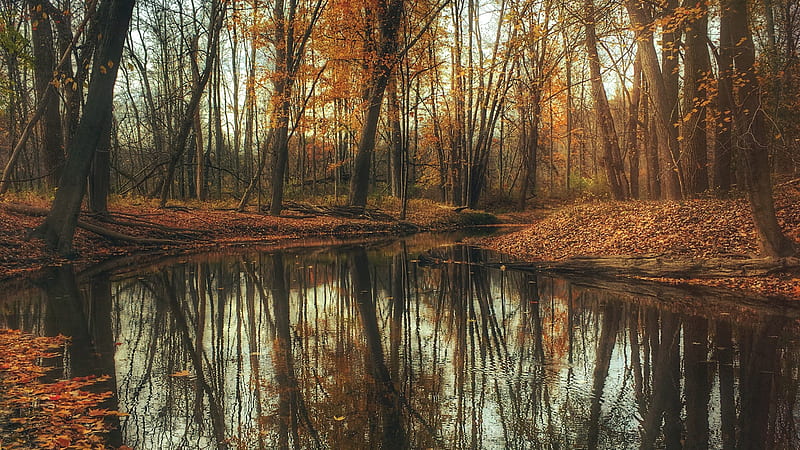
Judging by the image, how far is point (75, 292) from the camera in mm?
10203

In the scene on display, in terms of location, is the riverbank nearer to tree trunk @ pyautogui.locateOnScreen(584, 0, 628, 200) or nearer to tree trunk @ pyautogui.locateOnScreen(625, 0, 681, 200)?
tree trunk @ pyautogui.locateOnScreen(584, 0, 628, 200)

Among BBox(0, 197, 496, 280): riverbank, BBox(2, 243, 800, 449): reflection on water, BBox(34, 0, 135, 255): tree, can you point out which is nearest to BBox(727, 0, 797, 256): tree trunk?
BBox(2, 243, 800, 449): reflection on water

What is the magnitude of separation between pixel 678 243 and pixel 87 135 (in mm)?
14291

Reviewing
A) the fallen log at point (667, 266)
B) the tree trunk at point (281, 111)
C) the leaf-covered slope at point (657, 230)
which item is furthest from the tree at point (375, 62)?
the fallen log at point (667, 266)

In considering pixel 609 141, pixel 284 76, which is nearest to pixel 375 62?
pixel 284 76

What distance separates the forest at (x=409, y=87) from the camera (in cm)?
1176

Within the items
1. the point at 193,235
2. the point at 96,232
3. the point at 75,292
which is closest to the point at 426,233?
the point at 193,235

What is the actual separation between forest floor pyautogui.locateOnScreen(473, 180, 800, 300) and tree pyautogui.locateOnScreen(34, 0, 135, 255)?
11517 millimetres

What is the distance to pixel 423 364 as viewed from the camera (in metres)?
6.07

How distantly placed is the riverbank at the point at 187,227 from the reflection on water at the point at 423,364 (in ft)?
12.7

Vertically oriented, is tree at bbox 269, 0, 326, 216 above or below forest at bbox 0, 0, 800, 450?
above

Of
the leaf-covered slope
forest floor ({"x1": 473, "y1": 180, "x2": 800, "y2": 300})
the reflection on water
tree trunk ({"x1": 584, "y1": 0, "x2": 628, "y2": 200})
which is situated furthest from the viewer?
tree trunk ({"x1": 584, "y1": 0, "x2": 628, "y2": 200})

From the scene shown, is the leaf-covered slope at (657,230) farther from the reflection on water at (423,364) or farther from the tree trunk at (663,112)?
the reflection on water at (423,364)

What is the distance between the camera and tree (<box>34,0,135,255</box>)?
14.1 meters
